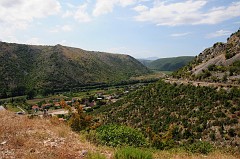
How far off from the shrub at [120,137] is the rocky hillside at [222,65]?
31563 millimetres

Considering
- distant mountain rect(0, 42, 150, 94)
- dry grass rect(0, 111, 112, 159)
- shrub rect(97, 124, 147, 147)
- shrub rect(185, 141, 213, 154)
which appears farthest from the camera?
distant mountain rect(0, 42, 150, 94)

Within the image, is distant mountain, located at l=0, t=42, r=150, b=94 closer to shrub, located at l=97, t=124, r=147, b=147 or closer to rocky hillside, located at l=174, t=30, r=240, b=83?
rocky hillside, located at l=174, t=30, r=240, b=83

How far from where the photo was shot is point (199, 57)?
2402 inches

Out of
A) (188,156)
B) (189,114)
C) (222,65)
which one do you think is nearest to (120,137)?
(188,156)

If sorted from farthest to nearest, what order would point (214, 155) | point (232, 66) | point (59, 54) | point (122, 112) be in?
point (59, 54), point (122, 112), point (232, 66), point (214, 155)

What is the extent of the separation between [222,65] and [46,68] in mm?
109164

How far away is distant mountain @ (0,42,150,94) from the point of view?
413 feet

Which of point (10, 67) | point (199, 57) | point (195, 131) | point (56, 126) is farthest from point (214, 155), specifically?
point (10, 67)

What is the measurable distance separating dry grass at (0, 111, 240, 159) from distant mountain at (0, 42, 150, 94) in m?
114

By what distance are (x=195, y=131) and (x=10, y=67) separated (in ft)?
388

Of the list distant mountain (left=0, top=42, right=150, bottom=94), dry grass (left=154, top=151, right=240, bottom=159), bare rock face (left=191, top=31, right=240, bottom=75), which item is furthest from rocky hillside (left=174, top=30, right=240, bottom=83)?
distant mountain (left=0, top=42, right=150, bottom=94)

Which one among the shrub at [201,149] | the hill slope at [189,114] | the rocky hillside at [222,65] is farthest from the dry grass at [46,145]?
the rocky hillside at [222,65]

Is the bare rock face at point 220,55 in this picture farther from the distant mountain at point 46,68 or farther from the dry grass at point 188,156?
the distant mountain at point 46,68

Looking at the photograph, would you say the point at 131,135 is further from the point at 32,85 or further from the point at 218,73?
the point at 32,85
